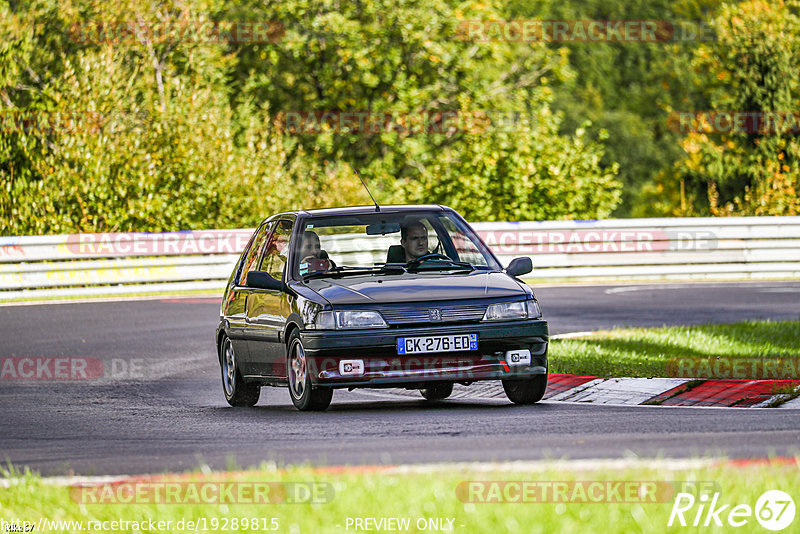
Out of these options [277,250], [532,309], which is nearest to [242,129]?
[277,250]

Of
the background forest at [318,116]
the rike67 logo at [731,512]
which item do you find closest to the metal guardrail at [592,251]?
the background forest at [318,116]

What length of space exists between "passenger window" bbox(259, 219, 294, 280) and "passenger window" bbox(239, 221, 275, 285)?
17 cm

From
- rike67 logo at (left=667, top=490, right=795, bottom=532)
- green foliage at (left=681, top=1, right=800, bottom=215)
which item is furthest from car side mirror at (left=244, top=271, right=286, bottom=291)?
green foliage at (left=681, top=1, right=800, bottom=215)

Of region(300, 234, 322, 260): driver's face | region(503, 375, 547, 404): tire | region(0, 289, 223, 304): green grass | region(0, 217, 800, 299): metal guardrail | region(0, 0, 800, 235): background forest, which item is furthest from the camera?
region(0, 0, 800, 235): background forest

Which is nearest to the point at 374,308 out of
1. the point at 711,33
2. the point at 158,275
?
the point at 158,275

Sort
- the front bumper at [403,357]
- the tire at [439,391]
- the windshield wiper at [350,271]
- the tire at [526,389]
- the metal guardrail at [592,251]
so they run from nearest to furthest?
the front bumper at [403,357] → the tire at [526,389] → the windshield wiper at [350,271] → the tire at [439,391] → the metal guardrail at [592,251]

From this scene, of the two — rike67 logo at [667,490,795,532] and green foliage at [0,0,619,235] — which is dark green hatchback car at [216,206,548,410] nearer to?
rike67 logo at [667,490,795,532]

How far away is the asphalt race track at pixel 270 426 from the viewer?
771 cm

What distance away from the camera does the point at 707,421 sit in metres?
9.08

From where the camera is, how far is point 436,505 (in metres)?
5.87

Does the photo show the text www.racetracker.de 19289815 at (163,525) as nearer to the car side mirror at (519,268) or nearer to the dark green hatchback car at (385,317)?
the dark green hatchback car at (385,317)

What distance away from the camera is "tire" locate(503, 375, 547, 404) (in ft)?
35.0

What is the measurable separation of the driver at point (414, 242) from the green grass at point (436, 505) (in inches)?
178

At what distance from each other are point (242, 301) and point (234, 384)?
2.30ft
